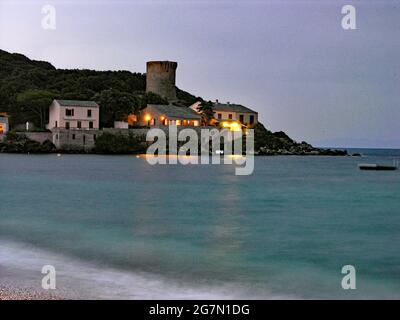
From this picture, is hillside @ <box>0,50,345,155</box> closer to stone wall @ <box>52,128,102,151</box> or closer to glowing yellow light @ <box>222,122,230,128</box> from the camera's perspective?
stone wall @ <box>52,128,102,151</box>

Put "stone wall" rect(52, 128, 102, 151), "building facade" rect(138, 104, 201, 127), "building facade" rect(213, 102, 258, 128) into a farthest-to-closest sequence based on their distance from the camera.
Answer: "building facade" rect(213, 102, 258, 128) < "building facade" rect(138, 104, 201, 127) < "stone wall" rect(52, 128, 102, 151)

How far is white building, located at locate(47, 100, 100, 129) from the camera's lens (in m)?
58.2

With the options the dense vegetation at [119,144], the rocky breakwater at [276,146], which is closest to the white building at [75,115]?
the dense vegetation at [119,144]

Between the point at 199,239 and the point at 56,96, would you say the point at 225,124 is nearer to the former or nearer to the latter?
the point at 56,96

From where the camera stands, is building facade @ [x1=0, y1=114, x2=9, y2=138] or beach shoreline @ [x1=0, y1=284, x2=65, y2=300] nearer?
beach shoreline @ [x1=0, y1=284, x2=65, y2=300]

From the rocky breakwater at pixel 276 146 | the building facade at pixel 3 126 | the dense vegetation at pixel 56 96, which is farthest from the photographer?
the rocky breakwater at pixel 276 146

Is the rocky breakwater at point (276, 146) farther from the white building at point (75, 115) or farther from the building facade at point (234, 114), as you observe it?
the white building at point (75, 115)

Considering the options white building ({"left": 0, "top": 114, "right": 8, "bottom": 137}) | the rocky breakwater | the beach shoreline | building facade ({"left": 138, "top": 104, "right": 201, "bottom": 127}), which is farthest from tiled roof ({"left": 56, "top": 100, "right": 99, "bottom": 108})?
the beach shoreline

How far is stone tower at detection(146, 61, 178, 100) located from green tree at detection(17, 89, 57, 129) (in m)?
22.5

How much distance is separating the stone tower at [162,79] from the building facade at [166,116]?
18857 millimetres

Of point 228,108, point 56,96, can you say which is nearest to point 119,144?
point 56,96

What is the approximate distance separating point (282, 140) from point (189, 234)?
64433mm

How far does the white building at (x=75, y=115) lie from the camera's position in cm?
5825

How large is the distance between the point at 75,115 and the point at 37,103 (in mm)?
5761
